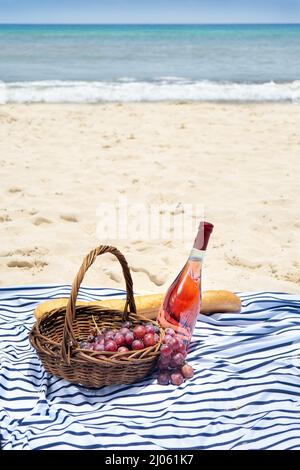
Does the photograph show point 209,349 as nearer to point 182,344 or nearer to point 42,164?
point 182,344

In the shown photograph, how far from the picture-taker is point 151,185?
4.95m

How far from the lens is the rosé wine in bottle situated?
7.25ft

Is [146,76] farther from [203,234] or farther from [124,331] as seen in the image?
[124,331]

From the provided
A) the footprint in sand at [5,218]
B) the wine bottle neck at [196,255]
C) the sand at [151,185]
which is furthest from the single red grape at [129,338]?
the footprint in sand at [5,218]

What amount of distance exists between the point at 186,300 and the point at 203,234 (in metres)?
0.26

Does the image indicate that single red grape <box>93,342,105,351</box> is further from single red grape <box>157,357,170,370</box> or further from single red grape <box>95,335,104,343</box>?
single red grape <box>157,357,170,370</box>

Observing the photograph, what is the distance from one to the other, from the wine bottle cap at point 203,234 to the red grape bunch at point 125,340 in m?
0.33

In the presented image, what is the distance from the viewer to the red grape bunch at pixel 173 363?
2.05 m

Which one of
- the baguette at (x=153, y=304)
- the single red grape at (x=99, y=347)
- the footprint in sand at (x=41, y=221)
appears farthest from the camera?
the footprint in sand at (x=41, y=221)

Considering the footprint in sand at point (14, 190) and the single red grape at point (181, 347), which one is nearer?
the single red grape at point (181, 347)

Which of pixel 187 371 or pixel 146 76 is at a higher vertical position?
pixel 146 76

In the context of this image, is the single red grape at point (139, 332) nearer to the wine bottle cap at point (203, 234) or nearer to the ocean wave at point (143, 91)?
the wine bottle cap at point (203, 234)

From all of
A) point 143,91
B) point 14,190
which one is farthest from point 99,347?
point 143,91

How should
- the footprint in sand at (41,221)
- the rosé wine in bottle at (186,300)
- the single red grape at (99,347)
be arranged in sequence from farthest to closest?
the footprint in sand at (41,221) → the rosé wine in bottle at (186,300) → the single red grape at (99,347)
